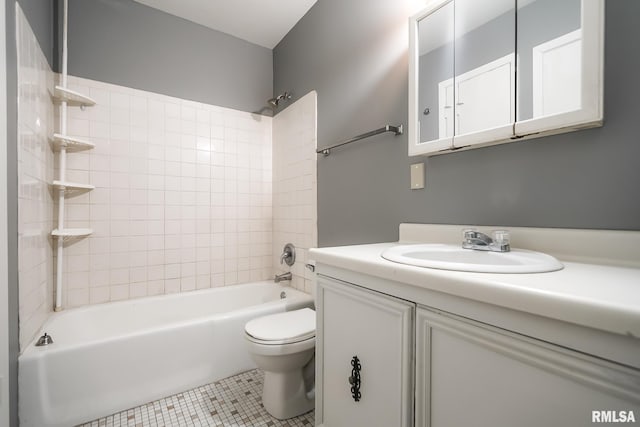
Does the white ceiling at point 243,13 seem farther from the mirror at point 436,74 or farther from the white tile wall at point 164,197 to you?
the mirror at point 436,74

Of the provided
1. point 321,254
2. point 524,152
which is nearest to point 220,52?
point 321,254

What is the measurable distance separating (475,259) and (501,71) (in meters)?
0.68

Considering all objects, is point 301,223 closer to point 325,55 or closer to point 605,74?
point 325,55

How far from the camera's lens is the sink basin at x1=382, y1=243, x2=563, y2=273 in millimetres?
656

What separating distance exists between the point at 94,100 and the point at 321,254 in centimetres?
196

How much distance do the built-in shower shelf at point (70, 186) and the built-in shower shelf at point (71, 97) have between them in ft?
1.73

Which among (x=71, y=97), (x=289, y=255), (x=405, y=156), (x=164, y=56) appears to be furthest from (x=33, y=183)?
(x=405, y=156)

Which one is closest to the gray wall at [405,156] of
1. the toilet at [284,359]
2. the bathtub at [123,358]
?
the toilet at [284,359]

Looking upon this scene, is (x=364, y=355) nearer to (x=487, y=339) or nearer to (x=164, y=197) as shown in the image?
(x=487, y=339)

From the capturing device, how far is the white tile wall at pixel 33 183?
128cm

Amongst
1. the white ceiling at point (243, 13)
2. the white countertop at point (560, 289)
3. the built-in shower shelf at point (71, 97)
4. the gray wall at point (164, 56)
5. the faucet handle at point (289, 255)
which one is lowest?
the faucet handle at point (289, 255)

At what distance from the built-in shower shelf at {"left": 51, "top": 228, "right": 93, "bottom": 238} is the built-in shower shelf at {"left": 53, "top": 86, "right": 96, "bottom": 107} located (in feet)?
2.65

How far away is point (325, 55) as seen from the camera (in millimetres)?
1958

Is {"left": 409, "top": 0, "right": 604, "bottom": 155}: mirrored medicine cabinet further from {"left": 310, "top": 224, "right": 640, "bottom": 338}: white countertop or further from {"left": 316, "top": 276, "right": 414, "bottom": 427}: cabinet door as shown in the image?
{"left": 316, "top": 276, "right": 414, "bottom": 427}: cabinet door
